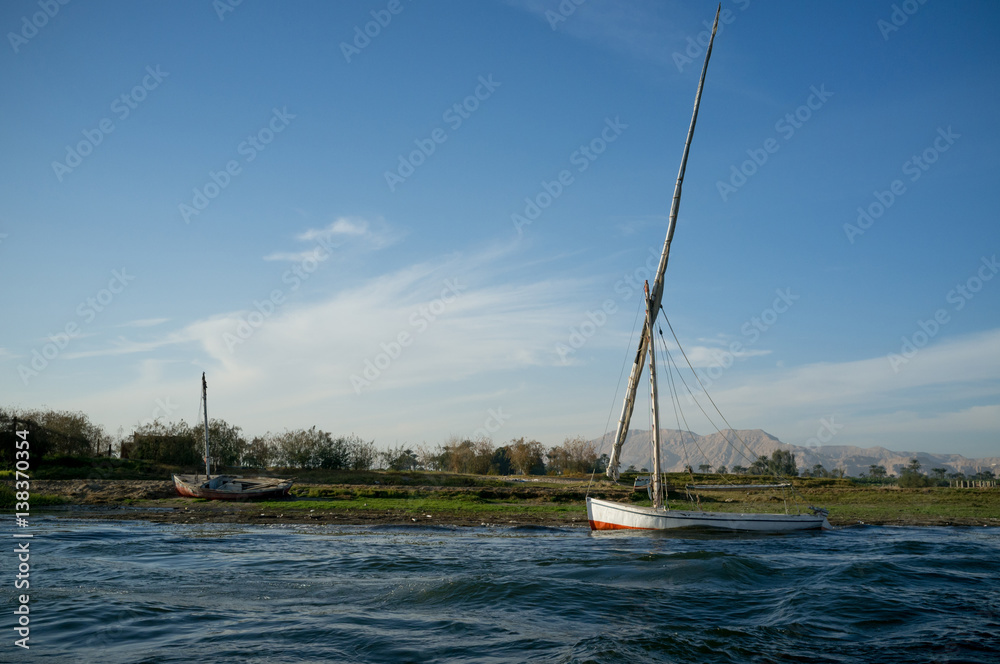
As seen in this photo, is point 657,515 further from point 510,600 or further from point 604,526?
point 510,600

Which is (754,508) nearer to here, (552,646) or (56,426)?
(552,646)

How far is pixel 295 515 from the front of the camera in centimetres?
3938

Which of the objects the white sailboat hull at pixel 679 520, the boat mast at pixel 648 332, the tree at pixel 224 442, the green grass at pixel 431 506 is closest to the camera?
the white sailboat hull at pixel 679 520

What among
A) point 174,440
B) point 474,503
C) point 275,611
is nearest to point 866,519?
point 474,503

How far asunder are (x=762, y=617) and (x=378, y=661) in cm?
938

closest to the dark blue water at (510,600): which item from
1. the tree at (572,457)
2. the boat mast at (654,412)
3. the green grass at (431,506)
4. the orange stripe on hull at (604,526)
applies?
the orange stripe on hull at (604,526)

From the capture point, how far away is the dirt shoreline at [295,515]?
36719 mm

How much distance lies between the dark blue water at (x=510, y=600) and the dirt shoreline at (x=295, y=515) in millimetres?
8799

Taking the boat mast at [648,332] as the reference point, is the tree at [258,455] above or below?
below

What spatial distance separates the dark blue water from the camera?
40.2 ft

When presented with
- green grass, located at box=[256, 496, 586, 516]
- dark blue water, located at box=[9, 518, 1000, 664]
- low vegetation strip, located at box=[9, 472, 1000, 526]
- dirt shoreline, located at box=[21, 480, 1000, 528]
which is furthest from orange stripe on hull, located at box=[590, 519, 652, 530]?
green grass, located at box=[256, 496, 586, 516]

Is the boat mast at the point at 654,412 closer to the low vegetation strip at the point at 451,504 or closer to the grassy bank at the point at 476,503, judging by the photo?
the grassy bank at the point at 476,503

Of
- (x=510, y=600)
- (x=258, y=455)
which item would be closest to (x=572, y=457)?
(x=258, y=455)

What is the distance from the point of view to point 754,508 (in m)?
43.6
